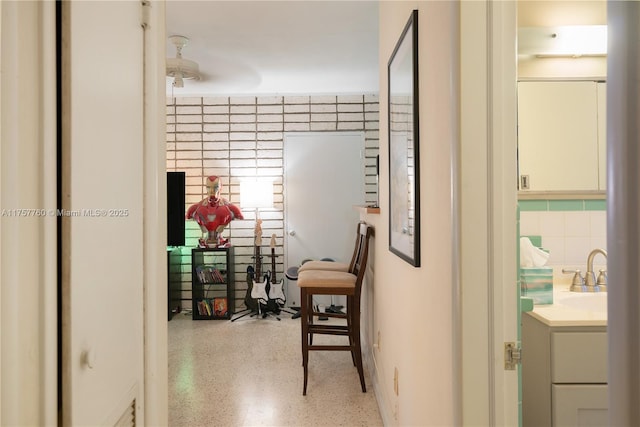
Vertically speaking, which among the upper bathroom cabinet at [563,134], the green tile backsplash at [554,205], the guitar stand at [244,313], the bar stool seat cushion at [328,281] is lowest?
the guitar stand at [244,313]

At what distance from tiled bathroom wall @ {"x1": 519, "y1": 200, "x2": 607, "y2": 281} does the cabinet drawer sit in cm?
64

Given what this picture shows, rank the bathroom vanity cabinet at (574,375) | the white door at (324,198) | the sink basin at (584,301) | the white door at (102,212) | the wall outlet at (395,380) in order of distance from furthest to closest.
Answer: the white door at (324,198) < the wall outlet at (395,380) < the sink basin at (584,301) < the bathroom vanity cabinet at (574,375) < the white door at (102,212)

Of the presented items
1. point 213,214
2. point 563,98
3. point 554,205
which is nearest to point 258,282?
point 213,214

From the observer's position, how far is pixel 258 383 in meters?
3.02

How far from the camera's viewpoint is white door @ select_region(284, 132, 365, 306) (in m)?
5.13

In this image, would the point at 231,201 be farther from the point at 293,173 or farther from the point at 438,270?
the point at 438,270

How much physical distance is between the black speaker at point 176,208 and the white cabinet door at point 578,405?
13.1ft

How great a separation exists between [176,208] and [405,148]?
353cm

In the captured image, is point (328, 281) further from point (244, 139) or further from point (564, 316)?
point (244, 139)

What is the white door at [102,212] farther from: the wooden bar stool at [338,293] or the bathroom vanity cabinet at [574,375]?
the wooden bar stool at [338,293]

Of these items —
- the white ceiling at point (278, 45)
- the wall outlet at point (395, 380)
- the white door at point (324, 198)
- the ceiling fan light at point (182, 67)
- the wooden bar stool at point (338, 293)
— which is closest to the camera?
the wall outlet at point (395, 380)

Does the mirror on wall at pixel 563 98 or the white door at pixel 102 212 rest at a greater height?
the mirror on wall at pixel 563 98

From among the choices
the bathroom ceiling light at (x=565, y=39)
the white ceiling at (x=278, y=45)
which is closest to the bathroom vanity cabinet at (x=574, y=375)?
the bathroom ceiling light at (x=565, y=39)

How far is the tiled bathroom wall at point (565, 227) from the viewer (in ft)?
6.96
